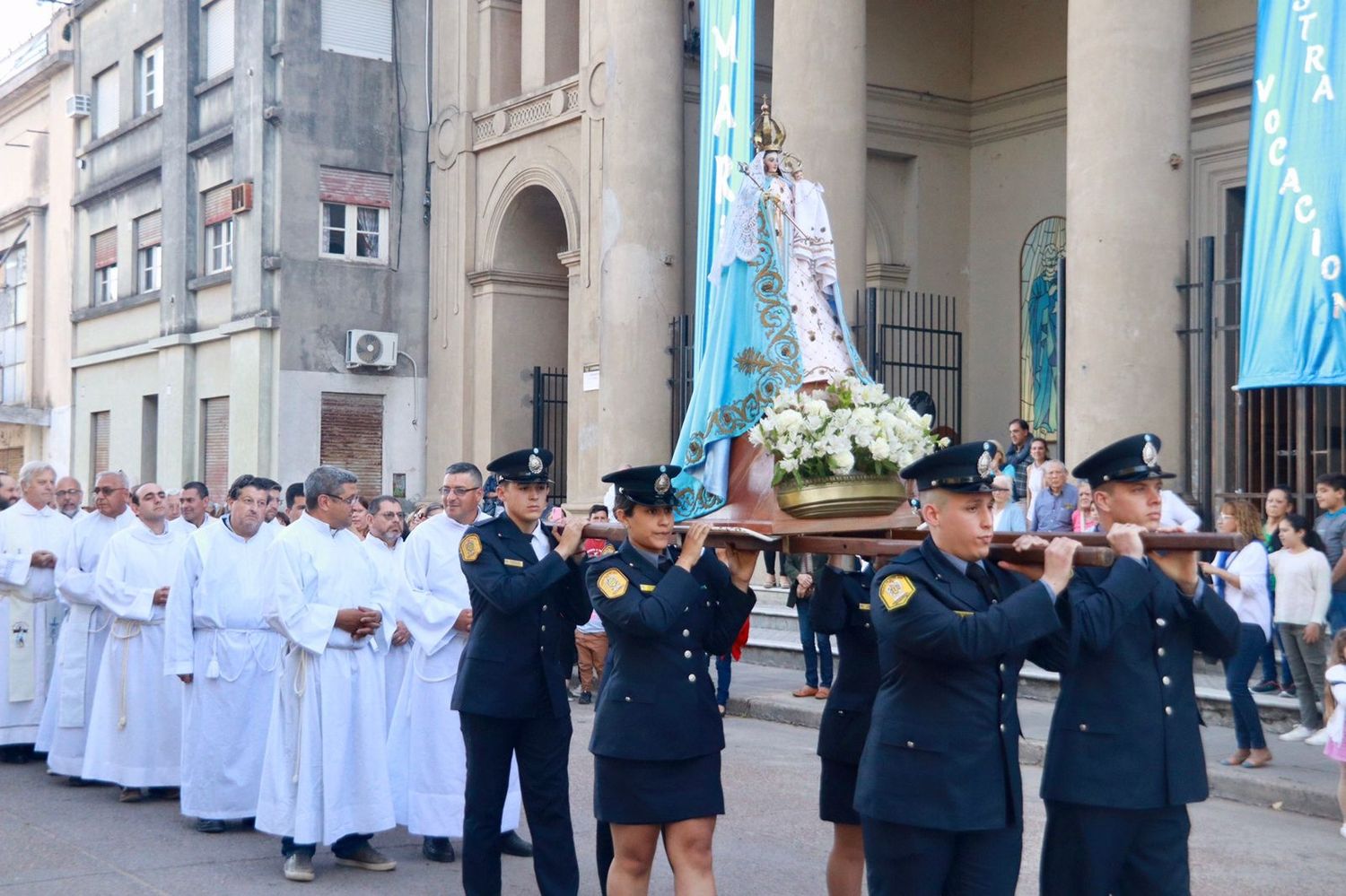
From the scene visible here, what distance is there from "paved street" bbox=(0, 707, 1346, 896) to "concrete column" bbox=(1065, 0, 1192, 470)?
465 cm

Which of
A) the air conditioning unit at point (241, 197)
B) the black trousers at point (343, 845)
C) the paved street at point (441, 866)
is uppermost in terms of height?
the air conditioning unit at point (241, 197)

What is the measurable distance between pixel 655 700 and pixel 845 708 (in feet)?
2.68

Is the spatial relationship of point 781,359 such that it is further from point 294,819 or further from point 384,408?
point 384,408

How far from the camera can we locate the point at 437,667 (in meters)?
8.11

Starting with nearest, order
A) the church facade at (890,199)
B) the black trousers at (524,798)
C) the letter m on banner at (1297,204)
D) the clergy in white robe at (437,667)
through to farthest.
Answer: the black trousers at (524,798) → the clergy in white robe at (437,667) → the letter m on banner at (1297,204) → the church facade at (890,199)

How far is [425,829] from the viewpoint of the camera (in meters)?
8.02

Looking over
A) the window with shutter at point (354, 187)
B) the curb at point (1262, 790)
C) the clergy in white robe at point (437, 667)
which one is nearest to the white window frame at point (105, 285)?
the window with shutter at point (354, 187)

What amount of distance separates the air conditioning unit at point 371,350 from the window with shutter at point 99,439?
8533 mm

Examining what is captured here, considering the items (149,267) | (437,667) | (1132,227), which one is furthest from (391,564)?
(149,267)

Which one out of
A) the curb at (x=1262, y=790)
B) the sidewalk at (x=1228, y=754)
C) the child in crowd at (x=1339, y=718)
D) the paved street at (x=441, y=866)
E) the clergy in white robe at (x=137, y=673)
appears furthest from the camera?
the clergy in white robe at (x=137, y=673)

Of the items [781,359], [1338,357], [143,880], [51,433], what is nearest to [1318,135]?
[1338,357]

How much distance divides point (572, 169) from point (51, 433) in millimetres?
16637

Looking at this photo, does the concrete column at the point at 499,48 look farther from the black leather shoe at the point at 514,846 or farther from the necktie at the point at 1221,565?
the black leather shoe at the point at 514,846

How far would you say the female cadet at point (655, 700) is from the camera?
569 cm
